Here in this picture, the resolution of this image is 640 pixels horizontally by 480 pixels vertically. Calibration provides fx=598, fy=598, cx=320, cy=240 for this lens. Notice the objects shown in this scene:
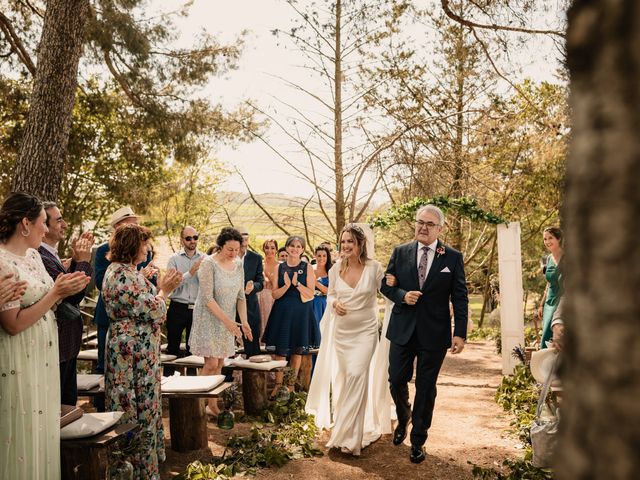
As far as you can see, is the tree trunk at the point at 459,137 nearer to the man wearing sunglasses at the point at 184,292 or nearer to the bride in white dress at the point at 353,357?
the man wearing sunglasses at the point at 184,292

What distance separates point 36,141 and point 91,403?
3.03 metres

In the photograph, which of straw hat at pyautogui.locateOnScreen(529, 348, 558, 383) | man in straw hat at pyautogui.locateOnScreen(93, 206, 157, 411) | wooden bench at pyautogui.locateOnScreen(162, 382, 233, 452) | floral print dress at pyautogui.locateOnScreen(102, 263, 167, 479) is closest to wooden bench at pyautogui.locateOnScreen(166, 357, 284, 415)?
man in straw hat at pyautogui.locateOnScreen(93, 206, 157, 411)

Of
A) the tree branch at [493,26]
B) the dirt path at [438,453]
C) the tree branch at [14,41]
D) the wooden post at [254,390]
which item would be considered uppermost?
the tree branch at [14,41]

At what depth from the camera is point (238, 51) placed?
10.7 metres

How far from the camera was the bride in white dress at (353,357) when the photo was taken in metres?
5.22

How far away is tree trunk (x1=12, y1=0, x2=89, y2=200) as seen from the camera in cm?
677

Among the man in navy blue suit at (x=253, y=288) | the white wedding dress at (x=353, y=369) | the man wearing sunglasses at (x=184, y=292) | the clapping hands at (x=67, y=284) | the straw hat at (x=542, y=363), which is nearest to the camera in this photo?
the clapping hands at (x=67, y=284)

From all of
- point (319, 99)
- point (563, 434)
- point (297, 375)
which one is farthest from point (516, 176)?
point (563, 434)

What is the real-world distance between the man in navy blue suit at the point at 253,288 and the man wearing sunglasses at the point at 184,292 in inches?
24.5

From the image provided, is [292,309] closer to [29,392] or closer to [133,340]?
[133,340]

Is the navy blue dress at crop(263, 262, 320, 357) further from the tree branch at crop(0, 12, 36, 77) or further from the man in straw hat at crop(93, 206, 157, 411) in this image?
the tree branch at crop(0, 12, 36, 77)

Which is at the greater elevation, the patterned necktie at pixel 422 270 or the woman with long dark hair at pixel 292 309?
the patterned necktie at pixel 422 270

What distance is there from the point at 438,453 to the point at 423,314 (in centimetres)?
130

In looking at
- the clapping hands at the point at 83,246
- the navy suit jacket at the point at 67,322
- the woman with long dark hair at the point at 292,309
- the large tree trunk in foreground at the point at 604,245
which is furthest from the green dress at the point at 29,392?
the woman with long dark hair at the point at 292,309
